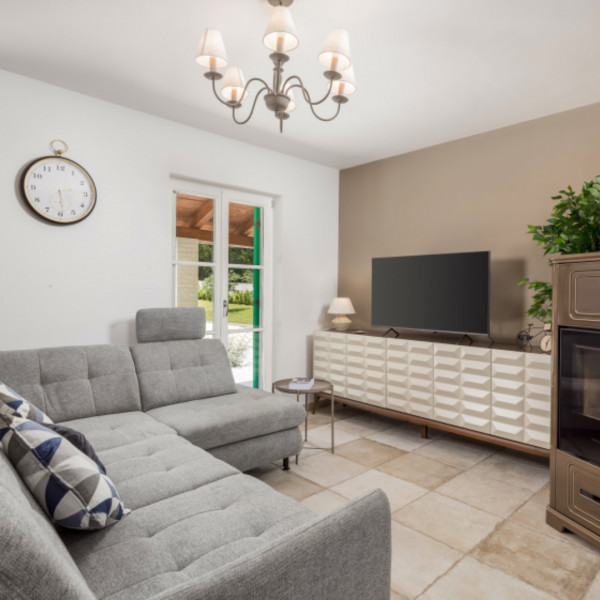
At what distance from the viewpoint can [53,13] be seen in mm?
2133

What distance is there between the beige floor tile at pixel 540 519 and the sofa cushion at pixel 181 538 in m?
1.49

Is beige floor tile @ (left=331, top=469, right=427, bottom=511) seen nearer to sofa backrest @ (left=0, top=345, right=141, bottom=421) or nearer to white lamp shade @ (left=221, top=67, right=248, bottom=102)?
sofa backrest @ (left=0, top=345, right=141, bottom=421)

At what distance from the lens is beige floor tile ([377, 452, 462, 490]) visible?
9.32 feet

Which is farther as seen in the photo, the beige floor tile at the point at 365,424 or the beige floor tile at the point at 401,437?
the beige floor tile at the point at 365,424

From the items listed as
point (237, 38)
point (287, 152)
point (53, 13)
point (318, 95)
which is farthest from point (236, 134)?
point (53, 13)

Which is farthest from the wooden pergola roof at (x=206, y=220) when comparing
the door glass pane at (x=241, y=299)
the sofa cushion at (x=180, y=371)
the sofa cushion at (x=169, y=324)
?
the sofa cushion at (x=180, y=371)

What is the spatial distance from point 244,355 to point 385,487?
6.33ft

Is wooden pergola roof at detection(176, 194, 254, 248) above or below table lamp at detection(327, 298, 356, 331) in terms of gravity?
above

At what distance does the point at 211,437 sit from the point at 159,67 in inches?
88.8

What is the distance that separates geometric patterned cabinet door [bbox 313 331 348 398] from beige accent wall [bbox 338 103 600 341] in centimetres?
52

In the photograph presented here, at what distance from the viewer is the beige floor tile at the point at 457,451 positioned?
3.17 metres

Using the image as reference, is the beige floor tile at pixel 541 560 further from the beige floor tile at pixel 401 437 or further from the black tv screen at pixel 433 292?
the black tv screen at pixel 433 292

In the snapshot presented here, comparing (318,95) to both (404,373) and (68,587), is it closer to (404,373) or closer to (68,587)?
(404,373)

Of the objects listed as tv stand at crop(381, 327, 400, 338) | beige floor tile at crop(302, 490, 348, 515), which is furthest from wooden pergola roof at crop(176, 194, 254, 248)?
beige floor tile at crop(302, 490, 348, 515)
